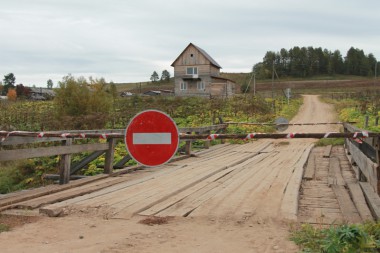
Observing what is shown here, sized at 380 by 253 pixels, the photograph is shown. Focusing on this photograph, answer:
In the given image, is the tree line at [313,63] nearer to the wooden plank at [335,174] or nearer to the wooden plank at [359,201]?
the wooden plank at [335,174]

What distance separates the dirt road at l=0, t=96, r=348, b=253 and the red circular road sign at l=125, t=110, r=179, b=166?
84 cm

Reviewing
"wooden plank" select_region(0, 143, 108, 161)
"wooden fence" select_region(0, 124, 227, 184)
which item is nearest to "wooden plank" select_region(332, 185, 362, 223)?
"wooden fence" select_region(0, 124, 227, 184)

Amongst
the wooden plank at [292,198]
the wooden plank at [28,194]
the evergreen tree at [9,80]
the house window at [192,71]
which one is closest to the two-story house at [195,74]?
the house window at [192,71]

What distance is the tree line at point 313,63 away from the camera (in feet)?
444

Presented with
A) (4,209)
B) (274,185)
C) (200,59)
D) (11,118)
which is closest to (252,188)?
(274,185)

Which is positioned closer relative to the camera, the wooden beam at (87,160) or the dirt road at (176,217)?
the dirt road at (176,217)

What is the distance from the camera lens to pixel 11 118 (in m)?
22.2

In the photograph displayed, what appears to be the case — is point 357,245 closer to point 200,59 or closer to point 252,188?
point 252,188

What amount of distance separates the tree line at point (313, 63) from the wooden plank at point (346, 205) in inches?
5021

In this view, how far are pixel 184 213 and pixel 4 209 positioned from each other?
8.38 ft

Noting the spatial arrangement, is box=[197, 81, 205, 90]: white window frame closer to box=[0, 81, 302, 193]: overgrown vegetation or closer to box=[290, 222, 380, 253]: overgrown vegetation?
box=[0, 81, 302, 193]: overgrown vegetation

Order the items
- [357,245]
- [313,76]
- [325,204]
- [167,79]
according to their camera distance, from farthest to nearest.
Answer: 1. [313,76]
2. [167,79]
3. [325,204]
4. [357,245]

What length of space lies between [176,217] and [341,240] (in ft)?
7.35

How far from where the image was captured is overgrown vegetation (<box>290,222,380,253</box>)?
13.6 feet
